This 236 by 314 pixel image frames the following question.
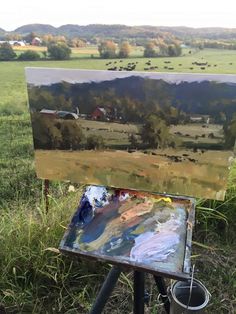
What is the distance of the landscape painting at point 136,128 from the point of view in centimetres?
137

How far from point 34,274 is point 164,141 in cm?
120

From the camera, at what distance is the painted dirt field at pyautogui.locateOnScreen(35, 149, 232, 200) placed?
1443mm

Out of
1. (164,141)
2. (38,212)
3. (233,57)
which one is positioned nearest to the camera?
(164,141)

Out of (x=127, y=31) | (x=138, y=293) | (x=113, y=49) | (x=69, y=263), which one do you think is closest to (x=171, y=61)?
(x=113, y=49)

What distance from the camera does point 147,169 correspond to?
151 centimetres

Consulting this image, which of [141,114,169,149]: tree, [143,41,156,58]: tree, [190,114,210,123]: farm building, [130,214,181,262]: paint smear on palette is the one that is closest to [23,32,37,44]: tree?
[143,41,156,58]: tree

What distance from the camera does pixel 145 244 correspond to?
133 centimetres

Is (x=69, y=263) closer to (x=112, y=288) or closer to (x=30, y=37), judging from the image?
(x=112, y=288)

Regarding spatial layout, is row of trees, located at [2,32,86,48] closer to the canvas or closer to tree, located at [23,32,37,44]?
tree, located at [23,32,37,44]

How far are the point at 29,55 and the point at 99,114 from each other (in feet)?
9.15

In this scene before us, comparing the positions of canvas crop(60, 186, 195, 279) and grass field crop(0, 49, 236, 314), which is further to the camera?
grass field crop(0, 49, 236, 314)

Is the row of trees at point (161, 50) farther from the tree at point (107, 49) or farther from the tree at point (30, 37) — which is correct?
the tree at point (30, 37)

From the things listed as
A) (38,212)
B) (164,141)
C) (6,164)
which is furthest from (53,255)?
(6,164)

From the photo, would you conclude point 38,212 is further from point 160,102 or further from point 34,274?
point 160,102
